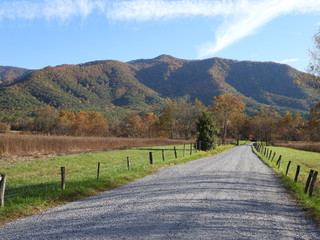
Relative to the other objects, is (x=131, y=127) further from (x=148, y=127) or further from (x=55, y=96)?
(x=55, y=96)

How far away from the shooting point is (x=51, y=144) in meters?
32.9

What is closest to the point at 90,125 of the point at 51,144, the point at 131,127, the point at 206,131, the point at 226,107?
the point at 131,127

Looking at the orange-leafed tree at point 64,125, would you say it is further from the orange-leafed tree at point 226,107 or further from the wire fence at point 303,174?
the wire fence at point 303,174

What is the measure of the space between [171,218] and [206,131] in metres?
32.7

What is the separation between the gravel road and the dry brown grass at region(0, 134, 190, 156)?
68.2ft

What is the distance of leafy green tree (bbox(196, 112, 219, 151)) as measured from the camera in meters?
38.9

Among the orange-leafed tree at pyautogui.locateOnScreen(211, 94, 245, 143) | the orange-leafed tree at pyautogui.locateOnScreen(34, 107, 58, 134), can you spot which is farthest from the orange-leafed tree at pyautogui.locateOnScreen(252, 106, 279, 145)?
the orange-leafed tree at pyautogui.locateOnScreen(34, 107, 58, 134)

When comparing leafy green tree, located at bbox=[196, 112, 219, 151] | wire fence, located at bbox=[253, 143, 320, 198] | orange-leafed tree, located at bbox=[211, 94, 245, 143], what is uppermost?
orange-leafed tree, located at bbox=[211, 94, 245, 143]

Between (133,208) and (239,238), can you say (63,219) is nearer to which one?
(133,208)

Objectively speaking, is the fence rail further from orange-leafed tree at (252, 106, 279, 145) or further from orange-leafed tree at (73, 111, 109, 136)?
orange-leafed tree at (252, 106, 279, 145)

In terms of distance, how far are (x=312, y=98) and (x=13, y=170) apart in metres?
20.5

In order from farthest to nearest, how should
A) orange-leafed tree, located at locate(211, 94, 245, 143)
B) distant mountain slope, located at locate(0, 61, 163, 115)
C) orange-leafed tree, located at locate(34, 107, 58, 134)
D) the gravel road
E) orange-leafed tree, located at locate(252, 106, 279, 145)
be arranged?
1. distant mountain slope, located at locate(0, 61, 163, 115)
2. orange-leafed tree, located at locate(252, 106, 279, 145)
3. orange-leafed tree, located at locate(34, 107, 58, 134)
4. orange-leafed tree, located at locate(211, 94, 245, 143)
5. the gravel road

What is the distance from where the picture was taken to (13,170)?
17953 mm

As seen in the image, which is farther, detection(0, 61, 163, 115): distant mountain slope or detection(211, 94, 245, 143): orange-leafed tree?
detection(0, 61, 163, 115): distant mountain slope
